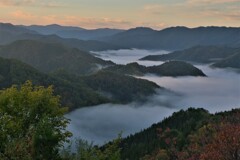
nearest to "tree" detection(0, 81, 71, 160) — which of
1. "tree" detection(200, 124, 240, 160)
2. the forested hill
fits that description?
"tree" detection(200, 124, 240, 160)

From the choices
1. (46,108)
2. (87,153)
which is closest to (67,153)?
(87,153)

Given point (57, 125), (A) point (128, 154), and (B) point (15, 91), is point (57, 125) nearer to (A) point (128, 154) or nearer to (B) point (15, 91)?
(B) point (15, 91)

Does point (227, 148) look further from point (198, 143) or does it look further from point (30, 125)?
point (198, 143)

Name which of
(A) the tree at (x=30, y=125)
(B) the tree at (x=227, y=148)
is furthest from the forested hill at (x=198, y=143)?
(A) the tree at (x=30, y=125)

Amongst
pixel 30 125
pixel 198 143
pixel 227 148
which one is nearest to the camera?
pixel 227 148

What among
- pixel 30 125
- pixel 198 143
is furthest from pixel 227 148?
pixel 198 143

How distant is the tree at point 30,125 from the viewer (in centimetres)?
2573

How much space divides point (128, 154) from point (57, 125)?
149 meters

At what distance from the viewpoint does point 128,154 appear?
18075cm

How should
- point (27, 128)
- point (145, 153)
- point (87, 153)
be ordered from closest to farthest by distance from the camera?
point (87, 153)
point (27, 128)
point (145, 153)

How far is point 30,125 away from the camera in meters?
33.8

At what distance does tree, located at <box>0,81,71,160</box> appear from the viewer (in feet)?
84.4

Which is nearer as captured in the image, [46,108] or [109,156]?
[109,156]

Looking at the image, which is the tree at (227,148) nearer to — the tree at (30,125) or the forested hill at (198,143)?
the forested hill at (198,143)
